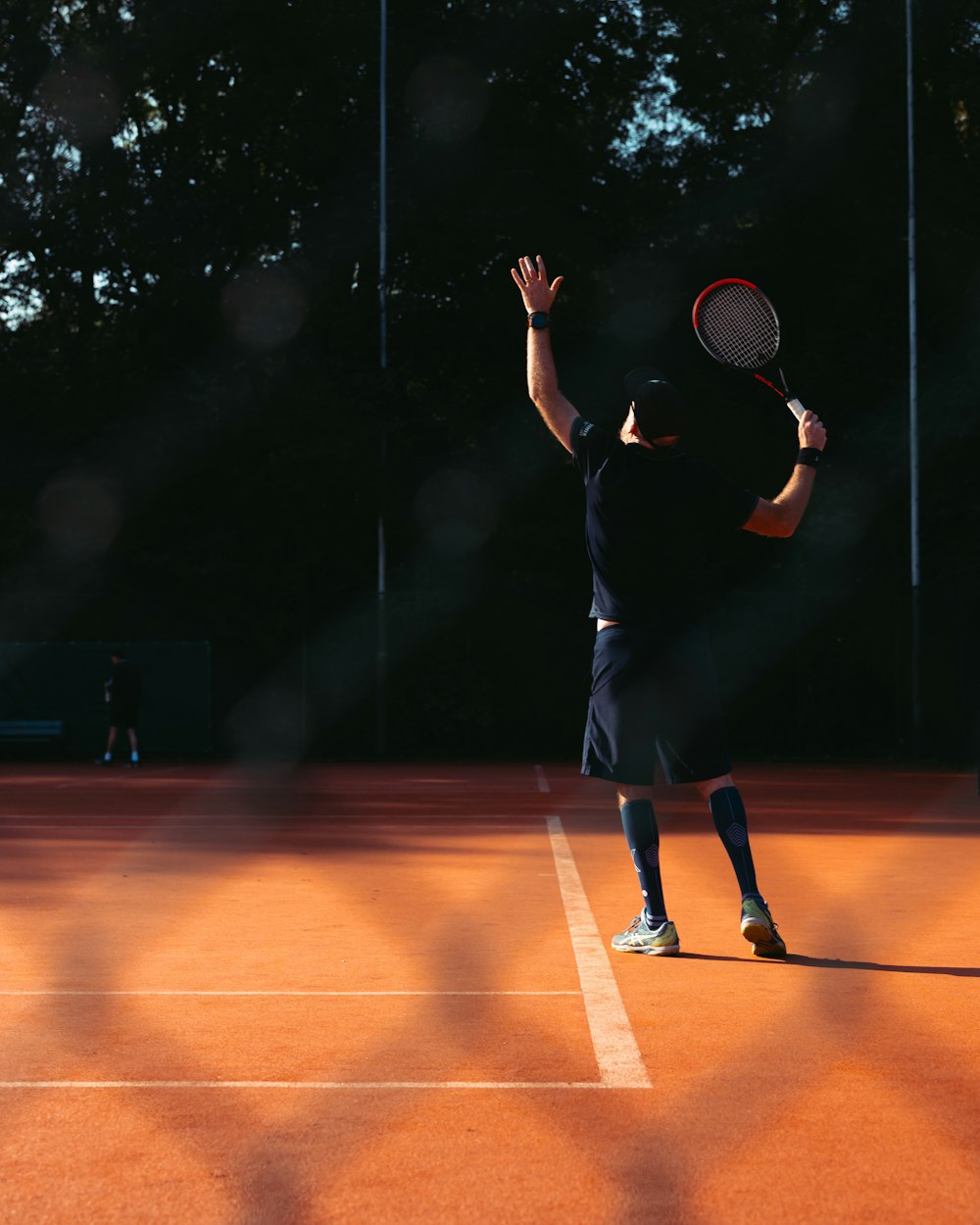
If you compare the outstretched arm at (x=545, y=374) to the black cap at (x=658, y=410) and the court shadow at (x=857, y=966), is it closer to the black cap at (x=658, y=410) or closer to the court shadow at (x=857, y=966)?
the black cap at (x=658, y=410)

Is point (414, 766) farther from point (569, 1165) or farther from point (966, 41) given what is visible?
point (569, 1165)

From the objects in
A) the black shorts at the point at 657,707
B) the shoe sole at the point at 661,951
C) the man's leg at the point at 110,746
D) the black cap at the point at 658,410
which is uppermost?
the black cap at the point at 658,410

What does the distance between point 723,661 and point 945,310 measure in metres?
6.27

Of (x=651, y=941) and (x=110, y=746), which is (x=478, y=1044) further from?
(x=110, y=746)

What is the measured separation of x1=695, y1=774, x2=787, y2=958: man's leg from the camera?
240 inches

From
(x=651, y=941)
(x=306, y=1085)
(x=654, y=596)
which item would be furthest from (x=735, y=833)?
(x=306, y=1085)

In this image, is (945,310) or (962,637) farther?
(945,310)

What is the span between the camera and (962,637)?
21.4 m

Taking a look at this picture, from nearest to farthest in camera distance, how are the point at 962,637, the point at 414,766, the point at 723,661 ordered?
the point at 962,637 < the point at 414,766 < the point at 723,661

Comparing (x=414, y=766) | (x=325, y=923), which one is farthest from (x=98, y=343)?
(x=325, y=923)

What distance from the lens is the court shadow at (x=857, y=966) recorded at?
232 inches

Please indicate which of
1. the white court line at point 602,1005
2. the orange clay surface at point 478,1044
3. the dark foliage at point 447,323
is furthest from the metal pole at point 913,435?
the white court line at point 602,1005

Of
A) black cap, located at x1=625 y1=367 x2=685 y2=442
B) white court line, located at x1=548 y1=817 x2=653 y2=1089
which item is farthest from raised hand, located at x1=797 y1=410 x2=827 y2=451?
white court line, located at x1=548 y1=817 x2=653 y2=1089

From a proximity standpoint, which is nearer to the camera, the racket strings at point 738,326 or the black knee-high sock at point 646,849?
→ the black knee-high sock at point 646,849
